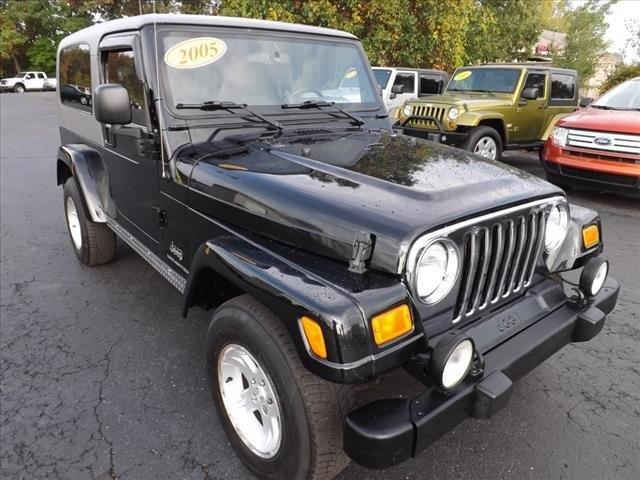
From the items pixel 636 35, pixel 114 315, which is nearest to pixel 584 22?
pixel 636 35

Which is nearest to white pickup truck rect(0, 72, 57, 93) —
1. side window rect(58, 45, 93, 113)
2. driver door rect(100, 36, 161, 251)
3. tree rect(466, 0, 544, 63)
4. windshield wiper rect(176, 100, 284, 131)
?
tree rect(466, 0, 544, 63)

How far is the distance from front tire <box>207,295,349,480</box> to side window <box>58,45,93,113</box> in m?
2.62

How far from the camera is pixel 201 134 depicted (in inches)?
105

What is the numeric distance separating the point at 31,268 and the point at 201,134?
284cm

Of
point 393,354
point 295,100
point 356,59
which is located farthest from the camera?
point 356,59

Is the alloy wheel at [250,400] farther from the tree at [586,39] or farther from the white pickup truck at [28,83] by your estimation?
the white pickup truck at [28,83]

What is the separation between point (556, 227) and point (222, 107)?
1.91m

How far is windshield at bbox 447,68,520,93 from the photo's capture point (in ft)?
28.7

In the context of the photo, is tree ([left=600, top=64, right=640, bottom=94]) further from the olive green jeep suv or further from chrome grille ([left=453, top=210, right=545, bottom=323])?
chrome grille ([left=453, top=210, right=545, bottom=323])

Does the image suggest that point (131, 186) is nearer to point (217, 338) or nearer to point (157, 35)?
point (157, 35)

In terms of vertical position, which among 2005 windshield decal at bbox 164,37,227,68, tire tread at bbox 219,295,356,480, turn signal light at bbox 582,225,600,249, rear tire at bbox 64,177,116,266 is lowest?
rear tire at bbox 64,177,116,266

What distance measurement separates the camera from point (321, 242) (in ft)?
6.26

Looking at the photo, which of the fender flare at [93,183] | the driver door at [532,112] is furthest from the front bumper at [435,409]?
the driver door at [532,112]

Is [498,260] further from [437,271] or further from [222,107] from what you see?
[222,107]
